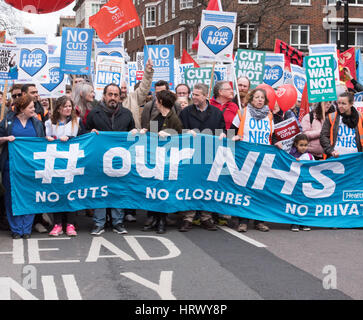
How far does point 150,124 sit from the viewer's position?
865cm

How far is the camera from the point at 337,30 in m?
44.2

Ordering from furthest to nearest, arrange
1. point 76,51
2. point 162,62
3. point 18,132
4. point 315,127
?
point 162,62
point 76,51
point 315,127
point 18,132

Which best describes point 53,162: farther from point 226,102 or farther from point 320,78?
point 320,78

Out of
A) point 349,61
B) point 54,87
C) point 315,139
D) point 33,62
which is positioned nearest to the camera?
point 315,139

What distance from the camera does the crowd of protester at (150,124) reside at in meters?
8.09

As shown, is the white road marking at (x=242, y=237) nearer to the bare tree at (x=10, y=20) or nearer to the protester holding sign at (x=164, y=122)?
the protester holding sign at (x=164, y=122)

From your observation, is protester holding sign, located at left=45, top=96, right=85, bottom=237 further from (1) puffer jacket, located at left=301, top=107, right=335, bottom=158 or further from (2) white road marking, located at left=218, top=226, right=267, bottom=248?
(1) puffer jacket, located at left=301, top=107, right=335, bottom=158

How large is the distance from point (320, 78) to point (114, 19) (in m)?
3.92

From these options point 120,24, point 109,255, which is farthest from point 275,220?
point 120,24

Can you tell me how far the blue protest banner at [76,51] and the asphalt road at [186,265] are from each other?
15.0ft

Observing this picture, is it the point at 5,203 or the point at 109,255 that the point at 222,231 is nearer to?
the point at 109,255

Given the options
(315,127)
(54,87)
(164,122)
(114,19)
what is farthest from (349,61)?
(164,122)

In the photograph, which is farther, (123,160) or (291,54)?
(291,54)

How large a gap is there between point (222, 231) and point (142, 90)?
2562 mm
